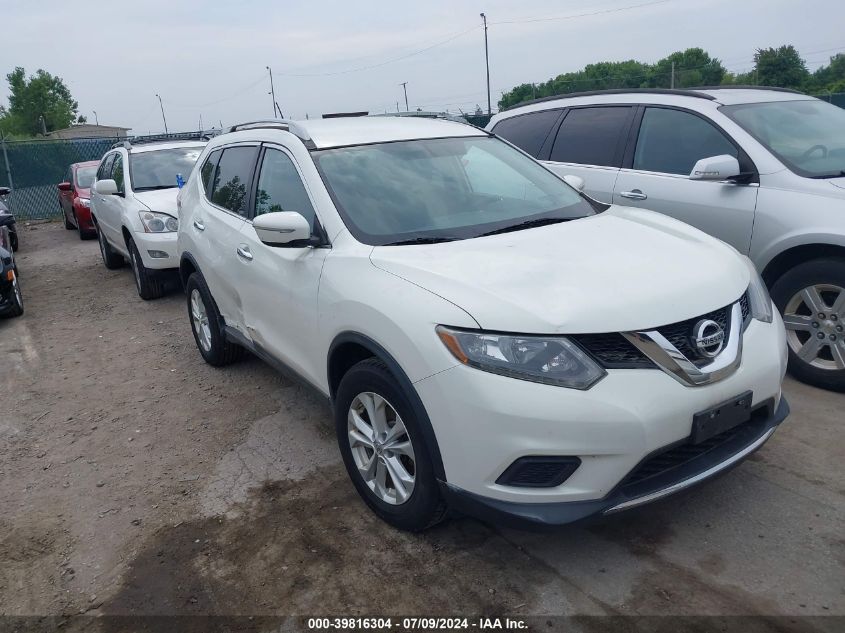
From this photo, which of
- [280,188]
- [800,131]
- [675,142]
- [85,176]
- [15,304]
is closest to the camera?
[280,188]

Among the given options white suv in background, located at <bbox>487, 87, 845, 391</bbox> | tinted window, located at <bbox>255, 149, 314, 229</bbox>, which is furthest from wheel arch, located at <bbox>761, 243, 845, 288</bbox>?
tinted window, located at <bbox>255, 149, 314, 229</bbox>

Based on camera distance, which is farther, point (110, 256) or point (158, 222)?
point (110, 256)

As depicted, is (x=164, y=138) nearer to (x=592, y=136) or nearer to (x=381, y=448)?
(x=592, y=136)

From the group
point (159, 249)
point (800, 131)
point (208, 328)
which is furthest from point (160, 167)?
point (800, 131)

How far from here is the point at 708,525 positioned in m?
3.13

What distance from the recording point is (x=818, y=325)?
433 cm

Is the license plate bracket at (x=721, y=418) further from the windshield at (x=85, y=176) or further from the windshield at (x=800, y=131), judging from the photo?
the windshield at (x=85, y=176)

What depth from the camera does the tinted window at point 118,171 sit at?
353 inches

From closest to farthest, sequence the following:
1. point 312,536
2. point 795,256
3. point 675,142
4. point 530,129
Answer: point 312,536 < point 795,256 < point 675,142 < point 530,129

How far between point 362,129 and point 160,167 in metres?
5.82

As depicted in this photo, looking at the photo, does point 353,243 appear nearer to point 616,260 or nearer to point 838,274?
point 616,260

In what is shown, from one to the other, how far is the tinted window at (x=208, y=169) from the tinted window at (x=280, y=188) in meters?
1.05

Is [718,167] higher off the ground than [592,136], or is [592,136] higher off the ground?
[592,136]

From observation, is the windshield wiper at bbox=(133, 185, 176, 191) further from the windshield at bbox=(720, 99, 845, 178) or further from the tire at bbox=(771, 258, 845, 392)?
the tire at bbox=(771, 258, 845, 392)
